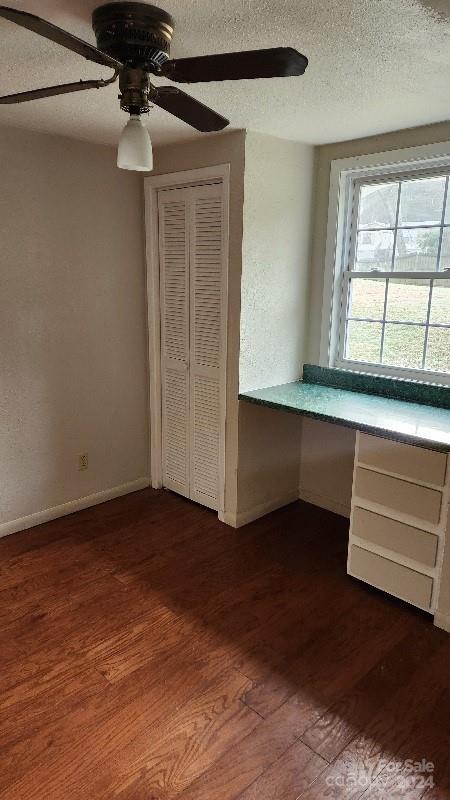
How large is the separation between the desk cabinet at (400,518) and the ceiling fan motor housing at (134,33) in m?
1.70

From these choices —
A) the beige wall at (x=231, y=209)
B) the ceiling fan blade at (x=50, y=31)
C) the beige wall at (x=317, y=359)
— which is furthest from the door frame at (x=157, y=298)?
the ceiling fan blade at (x=50, y=31)

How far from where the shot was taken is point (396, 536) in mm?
2357

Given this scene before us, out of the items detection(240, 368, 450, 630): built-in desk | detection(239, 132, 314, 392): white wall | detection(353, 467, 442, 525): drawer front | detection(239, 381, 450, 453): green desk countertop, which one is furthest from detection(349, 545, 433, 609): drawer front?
detection(239, 132, 314, 392): white wall

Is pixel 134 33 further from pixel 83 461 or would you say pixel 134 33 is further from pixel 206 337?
pixel 83 461

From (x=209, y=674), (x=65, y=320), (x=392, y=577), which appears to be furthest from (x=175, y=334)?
(x=209, y=674)

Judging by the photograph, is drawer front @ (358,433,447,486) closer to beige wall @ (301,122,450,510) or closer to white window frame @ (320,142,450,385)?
white window frame @ (320,142,450,385)

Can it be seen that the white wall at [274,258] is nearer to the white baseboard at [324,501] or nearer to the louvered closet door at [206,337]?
the louvered closet door at [206,337]

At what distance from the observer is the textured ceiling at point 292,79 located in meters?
1.45

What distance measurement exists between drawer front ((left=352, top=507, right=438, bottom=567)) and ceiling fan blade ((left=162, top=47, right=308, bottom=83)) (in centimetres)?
184

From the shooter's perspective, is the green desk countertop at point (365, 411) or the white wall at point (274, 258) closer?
the green desk countertop at point (365, 411)

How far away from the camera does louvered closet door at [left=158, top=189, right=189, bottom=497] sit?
3133 millimetres

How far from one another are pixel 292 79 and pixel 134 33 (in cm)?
75

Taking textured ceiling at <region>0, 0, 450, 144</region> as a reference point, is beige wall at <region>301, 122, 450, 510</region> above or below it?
below

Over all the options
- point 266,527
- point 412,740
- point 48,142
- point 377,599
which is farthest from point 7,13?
point 266,527
